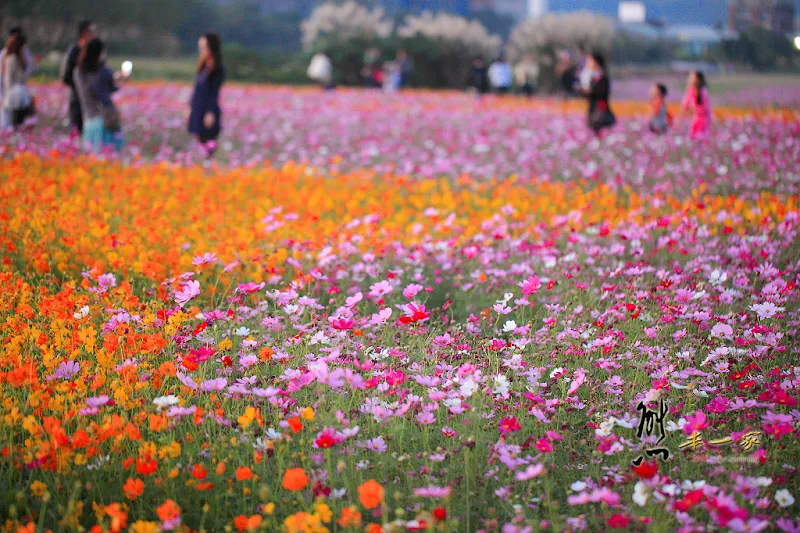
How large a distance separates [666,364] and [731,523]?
168cm

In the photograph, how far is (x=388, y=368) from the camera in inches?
154

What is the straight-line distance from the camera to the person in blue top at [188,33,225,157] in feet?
33.2

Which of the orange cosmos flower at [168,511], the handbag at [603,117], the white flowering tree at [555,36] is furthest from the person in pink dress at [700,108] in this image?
the white flowering tree at [555,36]

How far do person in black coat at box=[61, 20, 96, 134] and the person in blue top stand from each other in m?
1.28

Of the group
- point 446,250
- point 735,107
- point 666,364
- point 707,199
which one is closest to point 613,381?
point 666,364

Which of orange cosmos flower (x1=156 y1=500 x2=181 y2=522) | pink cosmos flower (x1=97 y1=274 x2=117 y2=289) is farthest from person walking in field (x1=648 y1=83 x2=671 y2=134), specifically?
orange cosmos flower (x1=156 y1=500 x2=181 y2=522)

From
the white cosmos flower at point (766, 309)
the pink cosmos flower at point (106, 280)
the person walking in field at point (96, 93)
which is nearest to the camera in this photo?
the white cosmos flower at point (766, 309)

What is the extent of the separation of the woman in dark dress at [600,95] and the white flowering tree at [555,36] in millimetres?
23384

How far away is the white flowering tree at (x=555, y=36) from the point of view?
37.3 meters

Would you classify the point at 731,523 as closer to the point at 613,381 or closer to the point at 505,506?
the point at 505,506

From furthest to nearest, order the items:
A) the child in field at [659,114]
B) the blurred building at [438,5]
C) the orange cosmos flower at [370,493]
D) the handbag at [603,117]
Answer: the blurred building at [438,5]
the handbag at [603,117]
the child in field at [659,114]
the orange cosmos flower at [370,493]

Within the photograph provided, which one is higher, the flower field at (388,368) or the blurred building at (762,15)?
the blurred building at (762,15)

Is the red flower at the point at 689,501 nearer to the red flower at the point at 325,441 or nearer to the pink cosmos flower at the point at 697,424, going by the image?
the pink cosmos flower at the point at 697,424

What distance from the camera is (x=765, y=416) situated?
3.28 m
